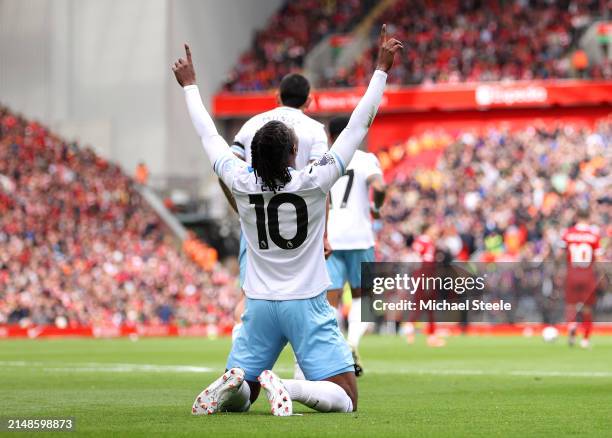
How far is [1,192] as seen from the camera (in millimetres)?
34750

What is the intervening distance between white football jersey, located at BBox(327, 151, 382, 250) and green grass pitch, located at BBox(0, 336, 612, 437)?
4.62 ft

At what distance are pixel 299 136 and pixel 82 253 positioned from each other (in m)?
25.9

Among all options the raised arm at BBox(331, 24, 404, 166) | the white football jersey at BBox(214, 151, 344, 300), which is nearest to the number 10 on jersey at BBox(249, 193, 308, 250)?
the white football jersey at BBox(214, 151, 344, 300)

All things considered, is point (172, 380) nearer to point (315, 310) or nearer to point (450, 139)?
point (315, 310)

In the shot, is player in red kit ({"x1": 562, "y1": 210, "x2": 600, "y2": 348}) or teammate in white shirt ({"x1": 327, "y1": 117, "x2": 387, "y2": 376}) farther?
player in red kit ({"x1": 562, "y1": 210, "x2": 600, "y2": 348})

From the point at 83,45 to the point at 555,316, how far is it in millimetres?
24601

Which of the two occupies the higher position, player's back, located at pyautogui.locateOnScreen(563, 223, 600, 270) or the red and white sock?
player's back, located at pyautogui.locateOnScreen(563, 223, 600, 270)

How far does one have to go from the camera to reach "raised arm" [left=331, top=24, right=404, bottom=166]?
7477 mm

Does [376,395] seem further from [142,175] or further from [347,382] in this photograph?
[142,175]

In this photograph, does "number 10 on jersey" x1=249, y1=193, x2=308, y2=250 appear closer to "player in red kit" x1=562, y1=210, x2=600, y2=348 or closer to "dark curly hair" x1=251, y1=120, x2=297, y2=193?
"dark curly hair" x1=251, y1=120, x2=297, y2=193

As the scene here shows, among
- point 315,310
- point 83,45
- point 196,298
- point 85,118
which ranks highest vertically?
point 83,45

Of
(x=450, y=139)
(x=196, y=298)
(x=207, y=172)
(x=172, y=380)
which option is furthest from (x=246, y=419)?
(x=207, y=172)

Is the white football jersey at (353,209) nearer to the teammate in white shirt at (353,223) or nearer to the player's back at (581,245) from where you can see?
the teammate in white shirt at (353,223)

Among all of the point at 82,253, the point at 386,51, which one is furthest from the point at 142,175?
the point at 386,51
